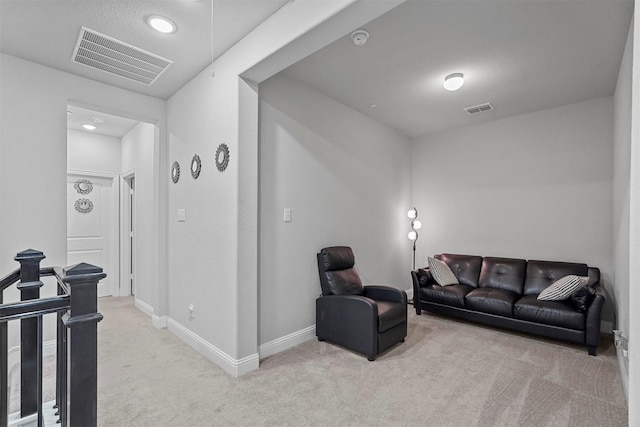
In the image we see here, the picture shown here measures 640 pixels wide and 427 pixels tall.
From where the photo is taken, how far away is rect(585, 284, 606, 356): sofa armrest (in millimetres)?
3018

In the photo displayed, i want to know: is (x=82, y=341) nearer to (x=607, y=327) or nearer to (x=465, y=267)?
(x=465, y=267)

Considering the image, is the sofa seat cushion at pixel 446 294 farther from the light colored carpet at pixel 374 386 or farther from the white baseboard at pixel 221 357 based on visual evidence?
the white baseboard at pixel 221 357

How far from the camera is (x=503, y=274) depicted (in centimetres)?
412

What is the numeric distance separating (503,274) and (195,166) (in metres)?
4.01

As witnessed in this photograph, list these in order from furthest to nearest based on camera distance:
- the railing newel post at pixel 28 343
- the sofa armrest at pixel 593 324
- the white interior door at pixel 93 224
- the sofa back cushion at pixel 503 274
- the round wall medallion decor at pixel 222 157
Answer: the white interior door at pixel 93 224 → the sofa back cushion at pixel 503 274 → the sofa armrest at pixel 593 324 → the round wall medallion decor at pixel 222 157 → the railing newel post at pixel 28 343

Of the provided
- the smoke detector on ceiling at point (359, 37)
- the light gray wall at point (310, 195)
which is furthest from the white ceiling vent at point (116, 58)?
the smoke detector on ceiling at point (359, 37)

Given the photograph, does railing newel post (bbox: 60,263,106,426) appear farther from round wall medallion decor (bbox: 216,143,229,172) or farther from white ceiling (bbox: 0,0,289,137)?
white ceiling (bbox: 0,0,289,137)

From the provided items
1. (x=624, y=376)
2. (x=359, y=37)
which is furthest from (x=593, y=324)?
(x=359, y=37)

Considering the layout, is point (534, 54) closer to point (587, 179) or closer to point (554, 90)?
point (554, 90)

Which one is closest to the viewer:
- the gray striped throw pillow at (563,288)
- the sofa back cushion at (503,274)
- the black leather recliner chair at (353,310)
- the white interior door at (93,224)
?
the black leather recliner chair at (353,310)

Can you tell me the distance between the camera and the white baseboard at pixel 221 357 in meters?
2.64

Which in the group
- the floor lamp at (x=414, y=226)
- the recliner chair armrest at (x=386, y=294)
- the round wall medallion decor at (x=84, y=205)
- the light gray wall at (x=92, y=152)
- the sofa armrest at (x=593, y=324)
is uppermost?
the light gray wall at (x=92, y=152)

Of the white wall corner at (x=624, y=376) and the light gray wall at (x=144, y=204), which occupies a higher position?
the light gray wall at (x=144, y=204)

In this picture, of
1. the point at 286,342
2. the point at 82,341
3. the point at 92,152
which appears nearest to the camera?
the point at 82,341
